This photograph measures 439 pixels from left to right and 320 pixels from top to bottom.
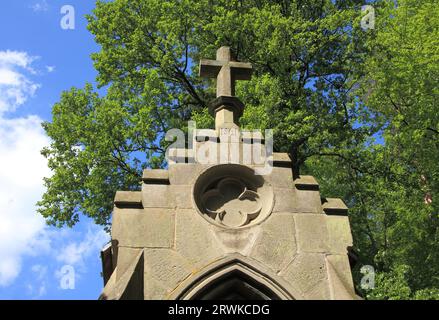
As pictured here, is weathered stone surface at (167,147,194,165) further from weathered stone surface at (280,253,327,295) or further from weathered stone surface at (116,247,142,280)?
weathered stone surface at (280,253,327,295)

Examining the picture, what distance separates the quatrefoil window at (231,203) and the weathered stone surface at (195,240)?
0.62ft

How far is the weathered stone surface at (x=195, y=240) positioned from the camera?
421 centimetres

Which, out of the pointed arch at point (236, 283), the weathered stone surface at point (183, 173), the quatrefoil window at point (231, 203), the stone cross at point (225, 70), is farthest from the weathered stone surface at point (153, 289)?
the stone cross at point (225, 70)

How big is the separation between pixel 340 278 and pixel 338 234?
424 mm

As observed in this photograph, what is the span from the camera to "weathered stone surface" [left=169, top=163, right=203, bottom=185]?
455 cm

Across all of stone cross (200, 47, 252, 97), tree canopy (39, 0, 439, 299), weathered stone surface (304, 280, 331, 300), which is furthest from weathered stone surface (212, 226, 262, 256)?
tree canopy (39, 0, 439, 299)

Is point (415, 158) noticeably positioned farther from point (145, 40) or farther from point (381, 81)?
point (145, 40)

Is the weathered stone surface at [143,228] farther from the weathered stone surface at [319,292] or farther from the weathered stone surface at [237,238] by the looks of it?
the weathered stone surface at [319,292]

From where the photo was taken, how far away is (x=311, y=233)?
4.45m

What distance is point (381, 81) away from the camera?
13.8 metres

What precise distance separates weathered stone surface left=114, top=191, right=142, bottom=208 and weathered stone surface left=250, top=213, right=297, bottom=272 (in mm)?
1105

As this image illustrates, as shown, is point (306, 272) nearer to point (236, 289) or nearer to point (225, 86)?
point (236, 289)
